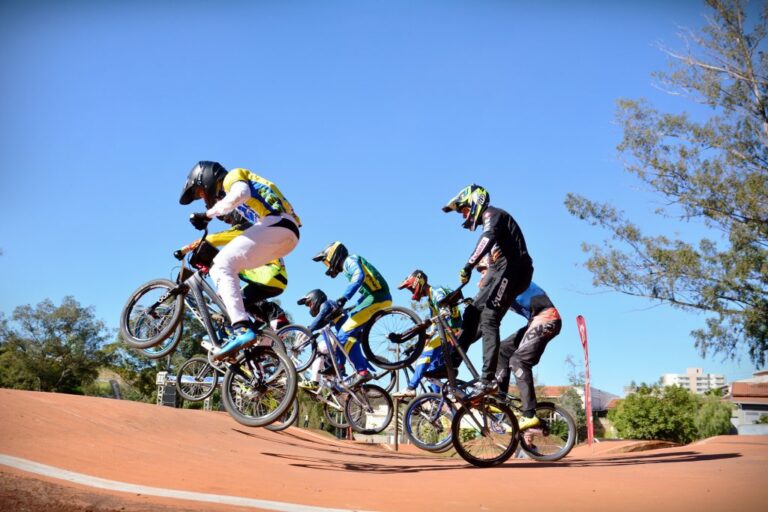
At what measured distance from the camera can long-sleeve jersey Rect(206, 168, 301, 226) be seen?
6.63 m

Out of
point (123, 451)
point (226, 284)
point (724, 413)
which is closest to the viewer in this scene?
point (123, 451)

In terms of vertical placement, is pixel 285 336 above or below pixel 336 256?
Result: below

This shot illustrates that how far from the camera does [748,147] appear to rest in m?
23.4

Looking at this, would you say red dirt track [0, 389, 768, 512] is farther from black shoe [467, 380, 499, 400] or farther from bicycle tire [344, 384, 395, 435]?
bicycle tire [344, 384, 395, 435]

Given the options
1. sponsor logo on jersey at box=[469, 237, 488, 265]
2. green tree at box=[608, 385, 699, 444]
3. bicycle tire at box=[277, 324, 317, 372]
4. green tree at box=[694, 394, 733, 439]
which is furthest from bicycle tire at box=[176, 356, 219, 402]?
green tree at box=[694, 394, 733, 439]

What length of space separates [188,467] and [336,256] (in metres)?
5.97

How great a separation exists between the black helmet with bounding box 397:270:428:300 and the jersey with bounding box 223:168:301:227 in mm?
3513

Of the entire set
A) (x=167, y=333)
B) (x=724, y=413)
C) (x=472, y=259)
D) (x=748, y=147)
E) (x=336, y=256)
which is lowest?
(x=724, y=413)

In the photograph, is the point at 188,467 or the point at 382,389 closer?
the point at 188,467

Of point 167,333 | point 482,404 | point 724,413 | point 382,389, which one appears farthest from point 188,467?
point 724,413

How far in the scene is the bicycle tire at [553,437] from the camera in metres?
8.27

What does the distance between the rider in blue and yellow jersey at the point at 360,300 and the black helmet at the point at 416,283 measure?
16.7 inches

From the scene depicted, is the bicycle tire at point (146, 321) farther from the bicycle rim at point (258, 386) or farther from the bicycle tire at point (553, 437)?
the bicycle tire at point (553, 437)

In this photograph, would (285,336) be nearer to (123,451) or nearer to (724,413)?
(123,451)
